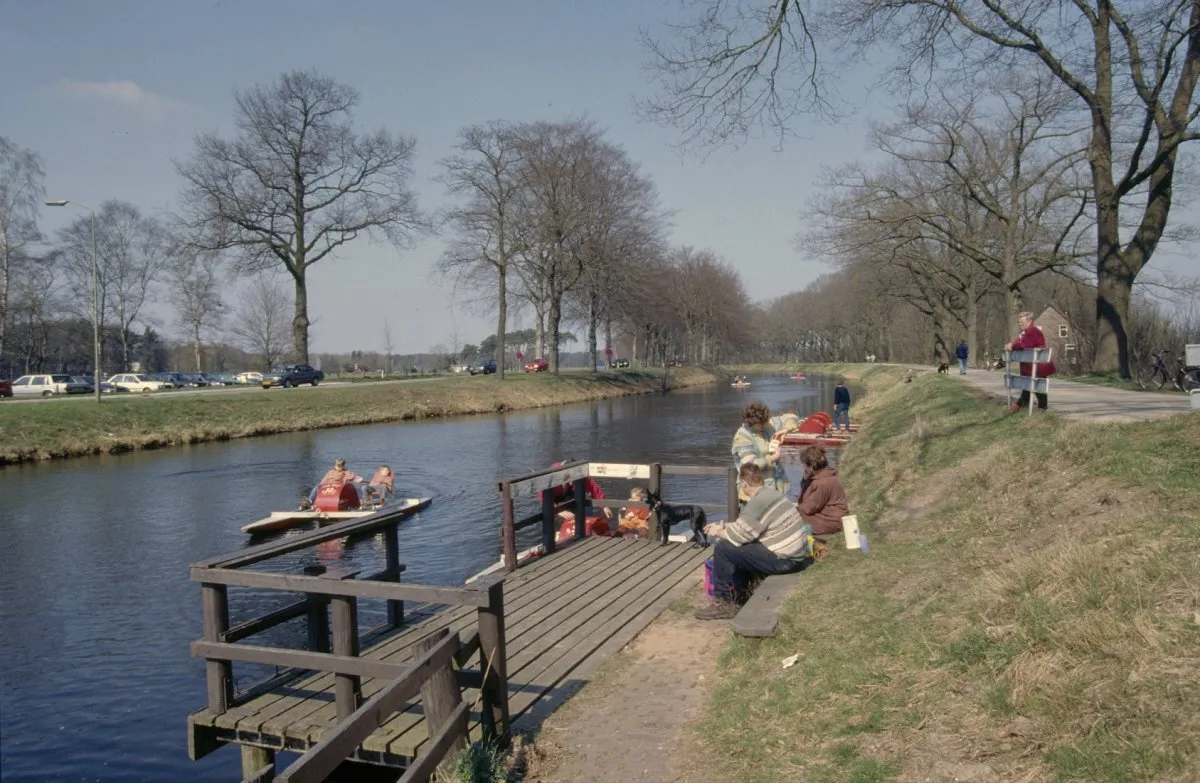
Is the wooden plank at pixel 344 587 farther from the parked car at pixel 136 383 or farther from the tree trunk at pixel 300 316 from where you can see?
the parked car at pixel 136 383

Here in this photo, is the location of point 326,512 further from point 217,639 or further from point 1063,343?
point 1063,343

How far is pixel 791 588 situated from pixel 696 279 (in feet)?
268

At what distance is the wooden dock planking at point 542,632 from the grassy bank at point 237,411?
23.8m

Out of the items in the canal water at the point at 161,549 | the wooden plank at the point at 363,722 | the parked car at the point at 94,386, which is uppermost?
the parked car at the point at 94,386

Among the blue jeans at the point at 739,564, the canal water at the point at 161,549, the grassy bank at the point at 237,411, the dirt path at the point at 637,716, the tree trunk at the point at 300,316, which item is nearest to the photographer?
the dirt path at the point at 637,716

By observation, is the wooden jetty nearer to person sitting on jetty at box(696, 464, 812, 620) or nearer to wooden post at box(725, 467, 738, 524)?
person sitting on jetty at box(696, 464, 812, 620)

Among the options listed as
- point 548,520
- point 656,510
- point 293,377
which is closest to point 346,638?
point 548,520

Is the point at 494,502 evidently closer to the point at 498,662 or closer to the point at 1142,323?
the point at 498,662

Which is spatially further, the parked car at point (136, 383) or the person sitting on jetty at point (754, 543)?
the parked car at point (136, 383)

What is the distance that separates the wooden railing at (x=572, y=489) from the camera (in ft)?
33.2

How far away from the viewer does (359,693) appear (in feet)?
20.4

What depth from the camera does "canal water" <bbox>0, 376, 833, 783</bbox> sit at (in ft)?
25.5

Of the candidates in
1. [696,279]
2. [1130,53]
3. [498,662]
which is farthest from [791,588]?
[696,279]

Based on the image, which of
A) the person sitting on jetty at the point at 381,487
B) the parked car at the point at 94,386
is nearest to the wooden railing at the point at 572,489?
the person sitting on jetty at the point at 381,487
